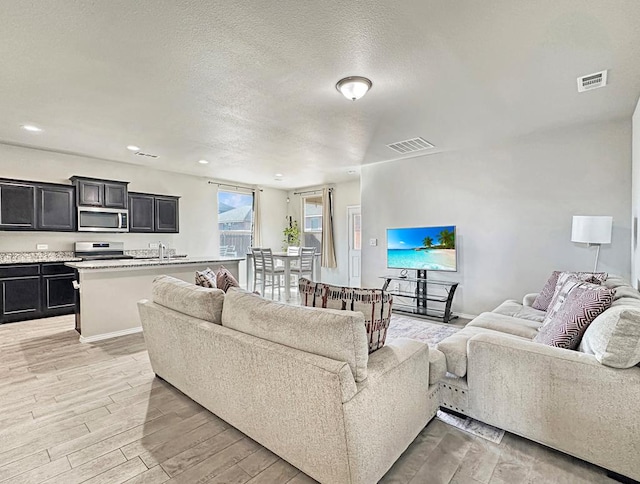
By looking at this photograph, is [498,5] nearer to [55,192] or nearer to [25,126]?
[25,126]

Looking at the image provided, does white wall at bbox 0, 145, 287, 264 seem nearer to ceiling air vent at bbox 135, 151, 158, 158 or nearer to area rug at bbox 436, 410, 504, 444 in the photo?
ceiling air vent at bbox 135, 151, 158, 158

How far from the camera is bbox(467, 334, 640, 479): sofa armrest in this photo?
1578mm

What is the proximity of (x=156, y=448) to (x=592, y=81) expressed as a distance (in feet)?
14.2

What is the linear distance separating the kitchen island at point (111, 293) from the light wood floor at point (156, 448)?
1.07 m

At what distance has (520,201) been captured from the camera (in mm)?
4387

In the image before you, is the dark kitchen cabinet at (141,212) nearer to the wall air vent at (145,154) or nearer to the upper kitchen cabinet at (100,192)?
the upper kitchen cabinet at (100,192)

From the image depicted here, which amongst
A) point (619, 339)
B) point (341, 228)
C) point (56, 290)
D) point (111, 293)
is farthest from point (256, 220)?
point (619, 339)

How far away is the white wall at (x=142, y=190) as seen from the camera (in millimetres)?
4945

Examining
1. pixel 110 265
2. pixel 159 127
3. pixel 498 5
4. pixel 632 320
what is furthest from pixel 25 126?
pixel 632 320

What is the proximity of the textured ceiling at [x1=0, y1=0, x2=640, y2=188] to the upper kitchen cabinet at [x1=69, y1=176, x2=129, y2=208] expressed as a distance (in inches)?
38.2

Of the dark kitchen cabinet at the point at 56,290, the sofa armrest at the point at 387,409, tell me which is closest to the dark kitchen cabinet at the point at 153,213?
the dark kitchen cabinet at the point at 56,290

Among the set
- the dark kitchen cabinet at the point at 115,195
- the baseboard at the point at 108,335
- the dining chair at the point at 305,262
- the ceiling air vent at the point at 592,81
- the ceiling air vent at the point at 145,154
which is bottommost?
the baseboard at the point at 108,335

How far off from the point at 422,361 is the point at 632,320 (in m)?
1.02

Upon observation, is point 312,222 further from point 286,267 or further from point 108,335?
point 108,335
